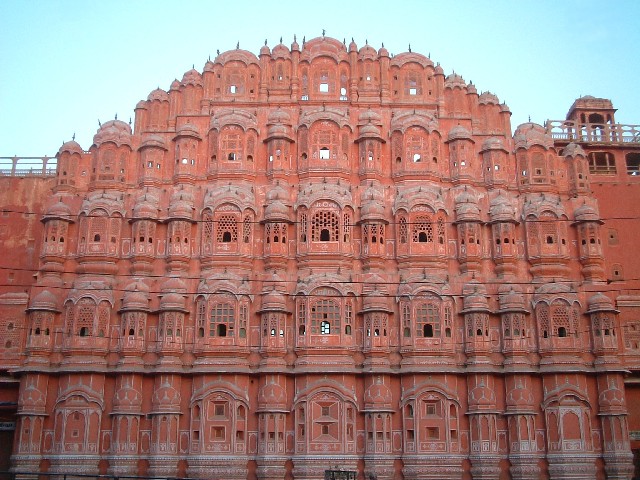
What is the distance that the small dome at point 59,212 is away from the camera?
3238cm

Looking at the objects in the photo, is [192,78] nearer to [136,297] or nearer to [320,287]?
[136,297]

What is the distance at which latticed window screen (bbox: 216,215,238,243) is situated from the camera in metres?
32.3

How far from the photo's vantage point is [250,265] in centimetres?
3212

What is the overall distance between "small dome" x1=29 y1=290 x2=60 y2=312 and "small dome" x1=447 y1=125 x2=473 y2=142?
18876 mm

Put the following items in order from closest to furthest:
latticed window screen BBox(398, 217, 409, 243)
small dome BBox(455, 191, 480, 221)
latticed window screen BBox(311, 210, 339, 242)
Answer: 1. latticed window screen BBox(311, 210, 339, 242)
2. latticed window screen BBox(398, 217, 409, 243)
3. small dome BBox(455, 191, 480, 221)

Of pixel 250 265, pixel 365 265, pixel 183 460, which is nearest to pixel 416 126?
pixel 365 265

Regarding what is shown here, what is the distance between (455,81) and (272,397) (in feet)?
57.0

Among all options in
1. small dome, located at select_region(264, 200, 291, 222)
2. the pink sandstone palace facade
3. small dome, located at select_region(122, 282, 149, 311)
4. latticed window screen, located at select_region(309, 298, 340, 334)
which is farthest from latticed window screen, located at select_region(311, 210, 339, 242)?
small dome, located at select_region(122, 282, 149, 311)

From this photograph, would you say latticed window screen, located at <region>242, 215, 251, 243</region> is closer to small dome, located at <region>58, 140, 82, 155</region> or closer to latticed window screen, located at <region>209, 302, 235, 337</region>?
latticed window screen, located at <region>209, 302, 235, 337</region>

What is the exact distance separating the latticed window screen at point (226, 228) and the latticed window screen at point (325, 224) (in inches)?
134

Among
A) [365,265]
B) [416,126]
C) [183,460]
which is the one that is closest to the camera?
[183,460]

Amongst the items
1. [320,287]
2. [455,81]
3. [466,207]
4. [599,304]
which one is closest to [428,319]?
[320,287]

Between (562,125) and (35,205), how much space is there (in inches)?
1035

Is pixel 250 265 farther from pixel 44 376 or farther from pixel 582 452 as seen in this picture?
pixel 582 452
